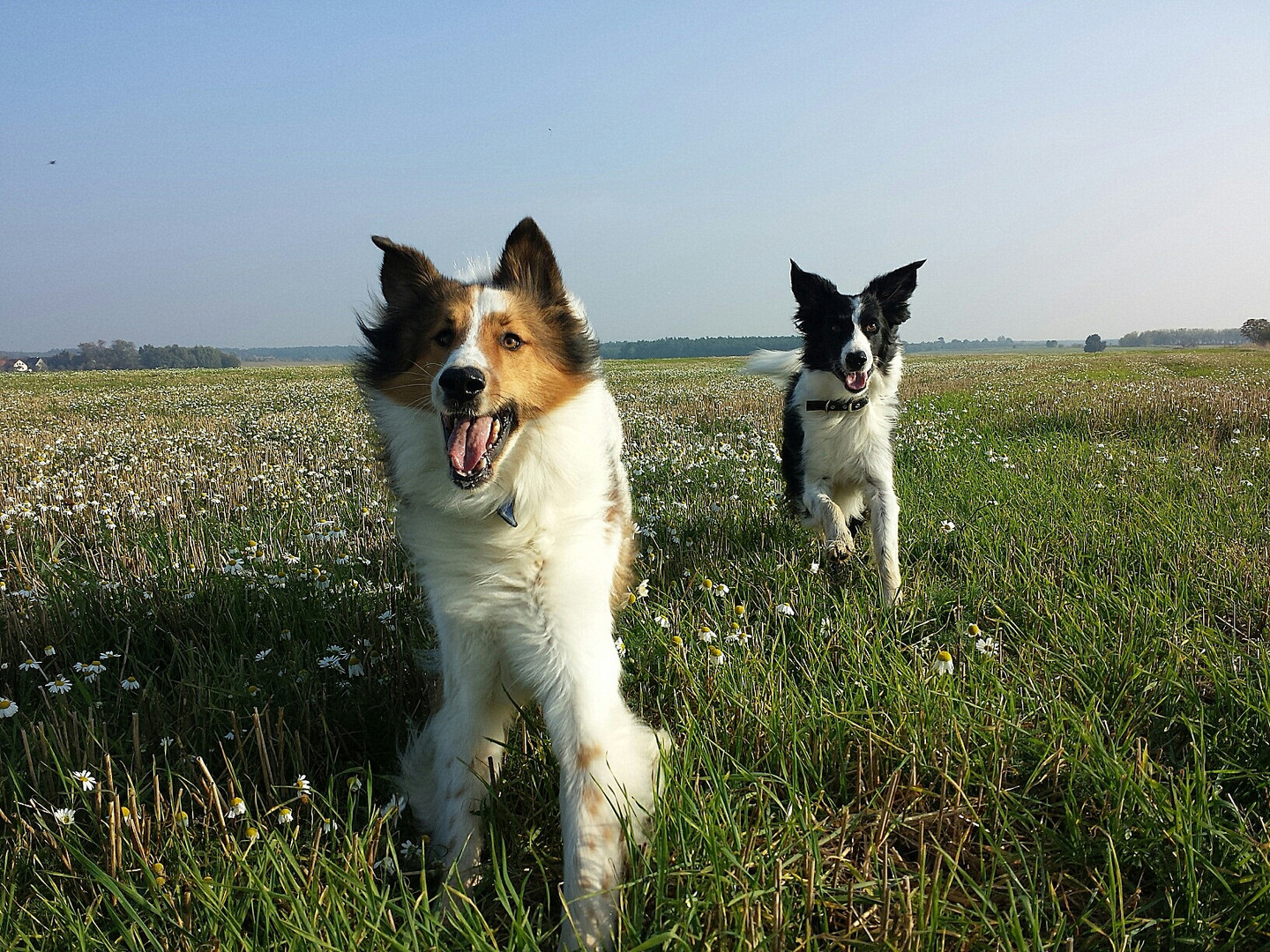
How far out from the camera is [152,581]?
167 inches

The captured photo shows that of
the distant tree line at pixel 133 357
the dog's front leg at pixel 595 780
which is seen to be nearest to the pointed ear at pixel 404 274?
the dog's front leg at pixel 595 780

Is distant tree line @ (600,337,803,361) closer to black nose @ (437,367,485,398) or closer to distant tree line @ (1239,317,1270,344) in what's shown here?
distant tree line @ (1239,317,1270,344)

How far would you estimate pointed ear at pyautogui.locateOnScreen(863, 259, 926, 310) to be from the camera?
5926mm

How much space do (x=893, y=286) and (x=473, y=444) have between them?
4498 millimetres

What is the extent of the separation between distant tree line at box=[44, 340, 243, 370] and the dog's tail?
98.8 meters

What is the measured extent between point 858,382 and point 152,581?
469 centimetres

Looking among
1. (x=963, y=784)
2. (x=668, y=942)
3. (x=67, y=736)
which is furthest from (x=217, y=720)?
(x=963, y=784)

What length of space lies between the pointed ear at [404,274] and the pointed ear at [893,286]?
12.6 ft

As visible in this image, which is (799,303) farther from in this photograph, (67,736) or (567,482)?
(67,736)

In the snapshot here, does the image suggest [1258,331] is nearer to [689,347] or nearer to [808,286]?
[689,347]

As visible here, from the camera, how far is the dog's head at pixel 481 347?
262cm

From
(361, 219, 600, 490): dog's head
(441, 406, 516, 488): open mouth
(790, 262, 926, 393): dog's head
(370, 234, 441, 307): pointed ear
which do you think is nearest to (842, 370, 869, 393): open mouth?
(790, 262, 926, 393): dog's head

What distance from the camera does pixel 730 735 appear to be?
102 inches

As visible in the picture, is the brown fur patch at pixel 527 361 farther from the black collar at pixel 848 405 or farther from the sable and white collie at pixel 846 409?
the black collar at pixel 848 405
